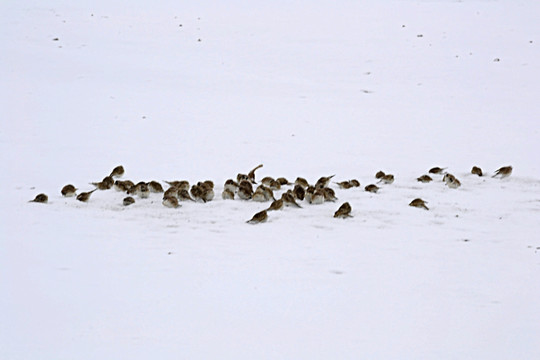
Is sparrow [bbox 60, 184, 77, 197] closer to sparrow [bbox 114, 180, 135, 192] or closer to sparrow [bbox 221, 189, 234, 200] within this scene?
sparrow [bbox 114, 180, 135, 192]

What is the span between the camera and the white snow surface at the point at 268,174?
3688 millimetres

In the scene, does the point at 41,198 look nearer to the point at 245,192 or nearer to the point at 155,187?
the point at 155,187

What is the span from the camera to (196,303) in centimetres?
394

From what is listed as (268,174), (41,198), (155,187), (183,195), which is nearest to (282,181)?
(268,174)

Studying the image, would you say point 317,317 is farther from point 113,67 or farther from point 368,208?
point 113,67

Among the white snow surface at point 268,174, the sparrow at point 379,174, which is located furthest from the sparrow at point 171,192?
A: the sparrow at point 379,174

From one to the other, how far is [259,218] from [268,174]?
1.93m

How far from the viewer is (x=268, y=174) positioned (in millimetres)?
7363

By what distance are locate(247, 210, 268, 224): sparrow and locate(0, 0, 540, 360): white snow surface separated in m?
0.05

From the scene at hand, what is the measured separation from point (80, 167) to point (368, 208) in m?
3.09

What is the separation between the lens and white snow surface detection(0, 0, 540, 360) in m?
3.69

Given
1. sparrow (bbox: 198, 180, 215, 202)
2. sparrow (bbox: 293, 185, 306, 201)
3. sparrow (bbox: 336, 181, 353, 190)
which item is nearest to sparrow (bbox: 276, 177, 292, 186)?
sparrow (bbox: 336, 181, 353, 190)

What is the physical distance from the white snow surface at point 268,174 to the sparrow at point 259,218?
2.1 inches

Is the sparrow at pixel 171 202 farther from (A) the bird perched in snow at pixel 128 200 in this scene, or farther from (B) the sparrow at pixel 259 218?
(B) the sparrow at pixel 259 218
